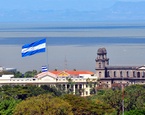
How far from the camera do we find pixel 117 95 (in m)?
39.5

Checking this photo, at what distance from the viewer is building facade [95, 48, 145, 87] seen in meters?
70.2

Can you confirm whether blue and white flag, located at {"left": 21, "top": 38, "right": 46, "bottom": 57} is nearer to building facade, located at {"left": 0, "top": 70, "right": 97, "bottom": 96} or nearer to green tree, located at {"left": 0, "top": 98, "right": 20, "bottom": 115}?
green tree, located at {"left": 0, "top": 98, "right": 20, "bottom": 115}

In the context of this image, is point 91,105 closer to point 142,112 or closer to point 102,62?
point 142,112

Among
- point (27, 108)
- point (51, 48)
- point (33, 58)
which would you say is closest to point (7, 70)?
point (33, 58)

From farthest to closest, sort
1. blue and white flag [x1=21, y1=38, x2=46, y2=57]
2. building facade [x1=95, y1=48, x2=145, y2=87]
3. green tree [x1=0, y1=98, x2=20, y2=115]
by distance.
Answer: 1. building facade [x1=95, y1=48, x2=145, y2=87]
2. blue and white flag [x1=21, y1=38, x2=46, y2=57]
3. green tree [x1=0, y1=98, x2=20, y2=115]

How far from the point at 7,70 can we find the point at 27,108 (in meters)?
44.3

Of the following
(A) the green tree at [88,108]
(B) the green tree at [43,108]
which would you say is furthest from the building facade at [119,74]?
(B) the green tree at [43,108]

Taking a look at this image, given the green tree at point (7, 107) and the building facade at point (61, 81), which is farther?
the building facade at point (61, 81)

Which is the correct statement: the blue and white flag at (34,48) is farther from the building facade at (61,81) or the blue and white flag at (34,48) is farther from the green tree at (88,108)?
the building facade at (61,81)

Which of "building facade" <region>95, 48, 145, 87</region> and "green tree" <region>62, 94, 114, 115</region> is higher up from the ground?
"building facade" <region>95, 48, 145, 87</region>

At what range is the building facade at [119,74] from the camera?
230ft

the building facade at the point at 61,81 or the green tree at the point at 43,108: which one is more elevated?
the building facade at the point at 61,81

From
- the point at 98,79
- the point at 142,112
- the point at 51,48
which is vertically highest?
the point at 51,48

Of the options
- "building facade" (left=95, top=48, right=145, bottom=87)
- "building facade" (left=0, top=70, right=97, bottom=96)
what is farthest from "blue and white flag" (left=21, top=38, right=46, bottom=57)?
"building facade" (left=95, top=48, right=145, bottom=87)
